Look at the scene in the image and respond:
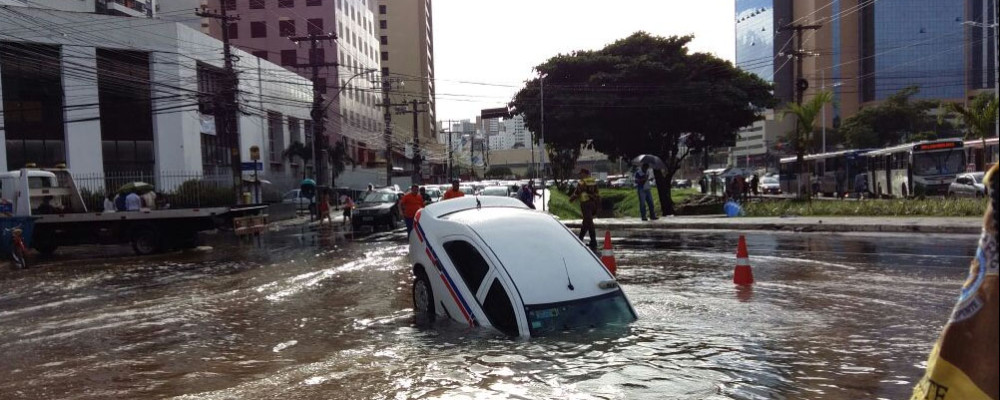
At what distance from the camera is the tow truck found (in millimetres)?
19078

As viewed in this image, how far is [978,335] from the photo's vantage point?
2.17 m

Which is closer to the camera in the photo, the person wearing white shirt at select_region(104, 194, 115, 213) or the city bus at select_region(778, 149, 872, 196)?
the person wearing white shirt at select_region(104, 194, 115, 213)

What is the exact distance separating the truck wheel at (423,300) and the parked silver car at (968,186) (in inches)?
900

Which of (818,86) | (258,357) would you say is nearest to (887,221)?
(258,357)

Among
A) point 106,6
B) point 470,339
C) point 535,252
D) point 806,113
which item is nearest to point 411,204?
point 535,252

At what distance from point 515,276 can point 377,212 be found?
2007 cm

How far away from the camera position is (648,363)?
6.00 meters

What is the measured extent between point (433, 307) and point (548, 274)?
1.86 meters

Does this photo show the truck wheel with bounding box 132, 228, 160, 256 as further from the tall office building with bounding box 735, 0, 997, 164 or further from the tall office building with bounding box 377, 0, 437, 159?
the tall office building with bounding box 377, 0, 437, 159

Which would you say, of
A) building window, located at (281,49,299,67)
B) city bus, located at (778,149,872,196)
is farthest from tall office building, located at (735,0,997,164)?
building window, located at (281,49,299,67)

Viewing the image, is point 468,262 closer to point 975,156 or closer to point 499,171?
point 975,156

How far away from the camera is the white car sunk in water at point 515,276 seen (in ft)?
22.0

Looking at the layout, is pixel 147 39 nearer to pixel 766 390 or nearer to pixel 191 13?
pixel 191 13

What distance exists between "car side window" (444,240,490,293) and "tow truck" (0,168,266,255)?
14.5m
